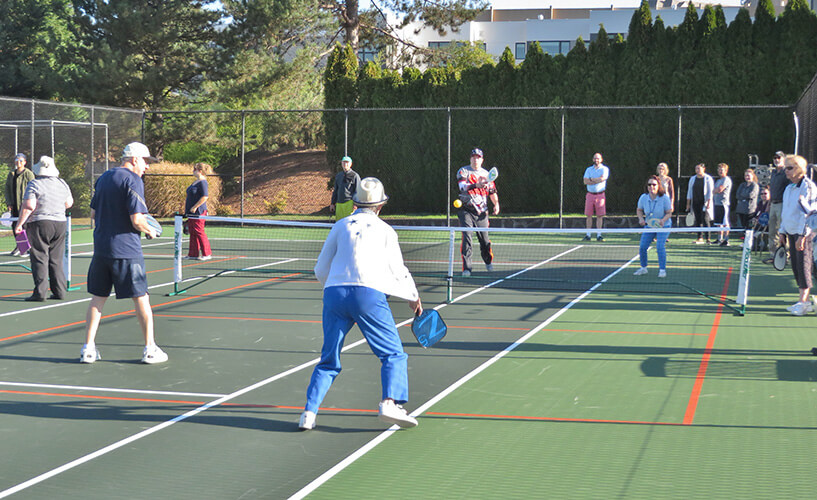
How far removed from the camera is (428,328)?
655 centimetres

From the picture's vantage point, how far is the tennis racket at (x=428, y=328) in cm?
649

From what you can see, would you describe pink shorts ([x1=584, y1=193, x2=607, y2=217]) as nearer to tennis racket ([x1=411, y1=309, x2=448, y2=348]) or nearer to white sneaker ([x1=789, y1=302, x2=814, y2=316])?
white sneaker ([x1=789, y1=302, x2=814, y2=316])

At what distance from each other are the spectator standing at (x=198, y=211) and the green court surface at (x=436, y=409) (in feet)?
18.3

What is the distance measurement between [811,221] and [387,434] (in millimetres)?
6103

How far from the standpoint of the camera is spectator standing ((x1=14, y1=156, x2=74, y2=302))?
1177 centimetres

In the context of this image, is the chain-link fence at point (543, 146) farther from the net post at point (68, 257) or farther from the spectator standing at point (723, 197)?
the net post at point (68, 257)

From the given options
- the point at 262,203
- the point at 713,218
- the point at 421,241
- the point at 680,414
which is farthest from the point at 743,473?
the point at 262,203

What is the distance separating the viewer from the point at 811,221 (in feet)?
33.1

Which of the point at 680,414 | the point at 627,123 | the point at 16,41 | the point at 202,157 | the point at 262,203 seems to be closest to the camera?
the point at 680,414

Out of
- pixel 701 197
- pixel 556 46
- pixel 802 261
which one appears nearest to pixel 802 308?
pixel 802 261

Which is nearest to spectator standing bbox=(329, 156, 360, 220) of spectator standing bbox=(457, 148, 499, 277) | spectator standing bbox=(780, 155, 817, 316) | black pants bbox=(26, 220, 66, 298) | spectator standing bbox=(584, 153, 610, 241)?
spectator standing bbox=(457, 148, 499, 277)

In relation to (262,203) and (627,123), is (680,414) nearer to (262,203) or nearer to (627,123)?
(627,123)

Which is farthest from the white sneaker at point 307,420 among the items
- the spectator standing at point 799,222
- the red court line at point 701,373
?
the spectator standing at point 799,222

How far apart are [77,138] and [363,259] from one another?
2466 centimetres
